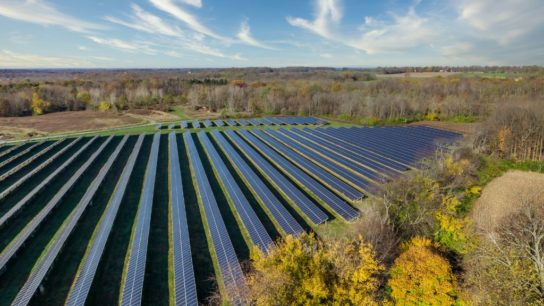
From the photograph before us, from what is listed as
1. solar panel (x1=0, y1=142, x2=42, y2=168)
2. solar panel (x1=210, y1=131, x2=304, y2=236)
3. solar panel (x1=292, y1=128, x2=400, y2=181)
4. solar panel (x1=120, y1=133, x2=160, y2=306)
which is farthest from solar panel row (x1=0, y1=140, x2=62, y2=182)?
solar panel (x1=292, y1=128, x2=400, y2=181)

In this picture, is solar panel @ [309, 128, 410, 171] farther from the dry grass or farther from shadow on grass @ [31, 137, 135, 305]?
shadow on grass @ [31, 137, 135, 305]

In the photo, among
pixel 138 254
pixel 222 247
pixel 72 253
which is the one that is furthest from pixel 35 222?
pixel 222 247

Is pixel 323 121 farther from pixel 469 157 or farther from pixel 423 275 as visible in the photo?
pixel 423 275

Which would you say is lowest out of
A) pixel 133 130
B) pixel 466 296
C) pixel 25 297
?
pixel 25 297

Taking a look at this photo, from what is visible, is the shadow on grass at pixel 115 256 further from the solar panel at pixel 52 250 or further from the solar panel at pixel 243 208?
the solar panel at pixel 243 208

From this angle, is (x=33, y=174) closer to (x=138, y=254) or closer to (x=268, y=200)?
(x=138, y=254)

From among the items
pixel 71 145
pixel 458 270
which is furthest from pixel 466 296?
pixel 71 145
